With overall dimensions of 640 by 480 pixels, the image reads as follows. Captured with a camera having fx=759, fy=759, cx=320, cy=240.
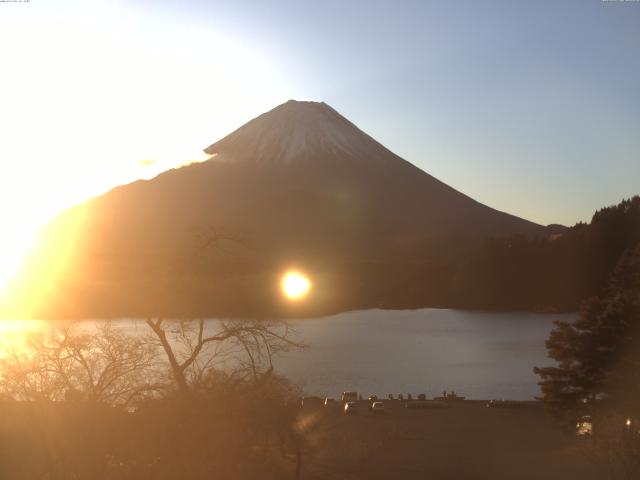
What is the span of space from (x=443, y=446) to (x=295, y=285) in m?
48.0

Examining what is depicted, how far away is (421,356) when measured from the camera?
33312 mm

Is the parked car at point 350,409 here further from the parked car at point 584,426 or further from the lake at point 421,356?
the parked car at point 584,426

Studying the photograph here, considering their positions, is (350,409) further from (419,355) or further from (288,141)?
(288,141)

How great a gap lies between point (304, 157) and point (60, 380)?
88063 mm

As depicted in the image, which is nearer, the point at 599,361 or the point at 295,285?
the point at 599,361

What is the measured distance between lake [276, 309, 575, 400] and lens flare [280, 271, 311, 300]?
3.83 m

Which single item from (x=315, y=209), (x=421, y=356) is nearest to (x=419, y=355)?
(x=421, y=356)

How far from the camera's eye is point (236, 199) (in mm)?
84312

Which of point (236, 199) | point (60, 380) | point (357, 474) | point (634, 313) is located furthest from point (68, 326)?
point (236, 199)

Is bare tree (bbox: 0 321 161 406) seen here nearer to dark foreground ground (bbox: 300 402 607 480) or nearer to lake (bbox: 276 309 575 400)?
dark foreground ground (bbox: 300 402 607 480)

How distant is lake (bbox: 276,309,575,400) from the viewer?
79.8 feet

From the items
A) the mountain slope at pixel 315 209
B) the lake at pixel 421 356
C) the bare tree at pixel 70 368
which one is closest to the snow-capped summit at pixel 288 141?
the mountain slope at pixel 315 209

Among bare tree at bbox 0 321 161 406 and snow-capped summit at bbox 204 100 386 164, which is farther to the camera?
snow-capped summit at bbox 204 100 386 164

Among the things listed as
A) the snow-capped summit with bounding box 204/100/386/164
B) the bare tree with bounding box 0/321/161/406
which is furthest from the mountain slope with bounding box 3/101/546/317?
the bare tree with bounding box 0/321/161/406
